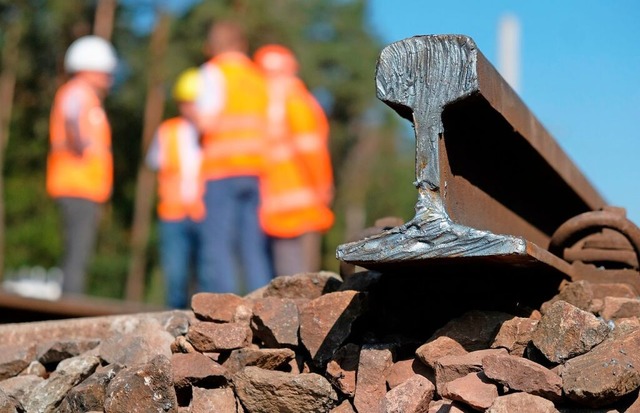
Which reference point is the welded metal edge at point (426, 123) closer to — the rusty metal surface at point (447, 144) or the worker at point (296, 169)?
the rusty metal surface at point (447, 144)

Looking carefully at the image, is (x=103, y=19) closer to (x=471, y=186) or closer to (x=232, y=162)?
(x=232, y=162)

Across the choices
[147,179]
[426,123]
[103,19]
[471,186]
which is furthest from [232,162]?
[103,19]

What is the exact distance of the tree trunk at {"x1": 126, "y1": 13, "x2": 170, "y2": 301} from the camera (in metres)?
24.8

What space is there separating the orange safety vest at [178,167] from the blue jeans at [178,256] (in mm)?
271

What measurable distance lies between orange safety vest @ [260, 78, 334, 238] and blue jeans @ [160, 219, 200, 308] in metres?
1.14

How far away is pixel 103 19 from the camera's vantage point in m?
26.7

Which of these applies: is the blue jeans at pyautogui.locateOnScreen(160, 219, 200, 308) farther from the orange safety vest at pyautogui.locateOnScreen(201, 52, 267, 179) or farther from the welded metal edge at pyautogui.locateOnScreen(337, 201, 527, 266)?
the welded metal edge at pyautogui.locateOnScreen(337, 201, 527, 266)

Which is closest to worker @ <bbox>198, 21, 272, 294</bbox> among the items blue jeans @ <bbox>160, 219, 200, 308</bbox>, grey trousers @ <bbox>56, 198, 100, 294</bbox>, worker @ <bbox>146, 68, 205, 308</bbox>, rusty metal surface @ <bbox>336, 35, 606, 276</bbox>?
worker @ <bbox>146, 68, 205, 308</bbox>

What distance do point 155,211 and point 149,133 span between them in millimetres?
2253

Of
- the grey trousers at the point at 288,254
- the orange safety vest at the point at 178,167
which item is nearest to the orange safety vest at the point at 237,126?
the grey trousers at the point at 288,254

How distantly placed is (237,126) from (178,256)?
1.52 metres

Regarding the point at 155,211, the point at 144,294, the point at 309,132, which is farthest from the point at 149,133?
the point at 309,132

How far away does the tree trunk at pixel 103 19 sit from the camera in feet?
87.1

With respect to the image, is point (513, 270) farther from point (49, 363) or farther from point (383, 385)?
point (49, 363)
